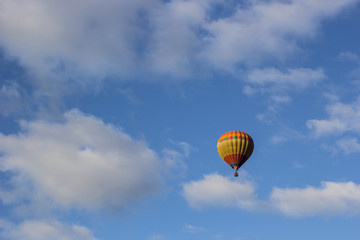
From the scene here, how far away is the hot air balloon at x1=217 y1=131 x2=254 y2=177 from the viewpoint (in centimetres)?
11044

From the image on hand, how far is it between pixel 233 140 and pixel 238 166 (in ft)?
20.8

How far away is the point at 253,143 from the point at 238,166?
7.47 metres

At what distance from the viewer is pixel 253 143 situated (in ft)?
375

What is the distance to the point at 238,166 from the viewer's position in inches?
4375

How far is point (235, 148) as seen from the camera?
362ft

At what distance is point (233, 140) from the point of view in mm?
110625

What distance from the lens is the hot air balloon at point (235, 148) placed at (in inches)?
4348

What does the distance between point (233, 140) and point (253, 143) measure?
6.62 metres
